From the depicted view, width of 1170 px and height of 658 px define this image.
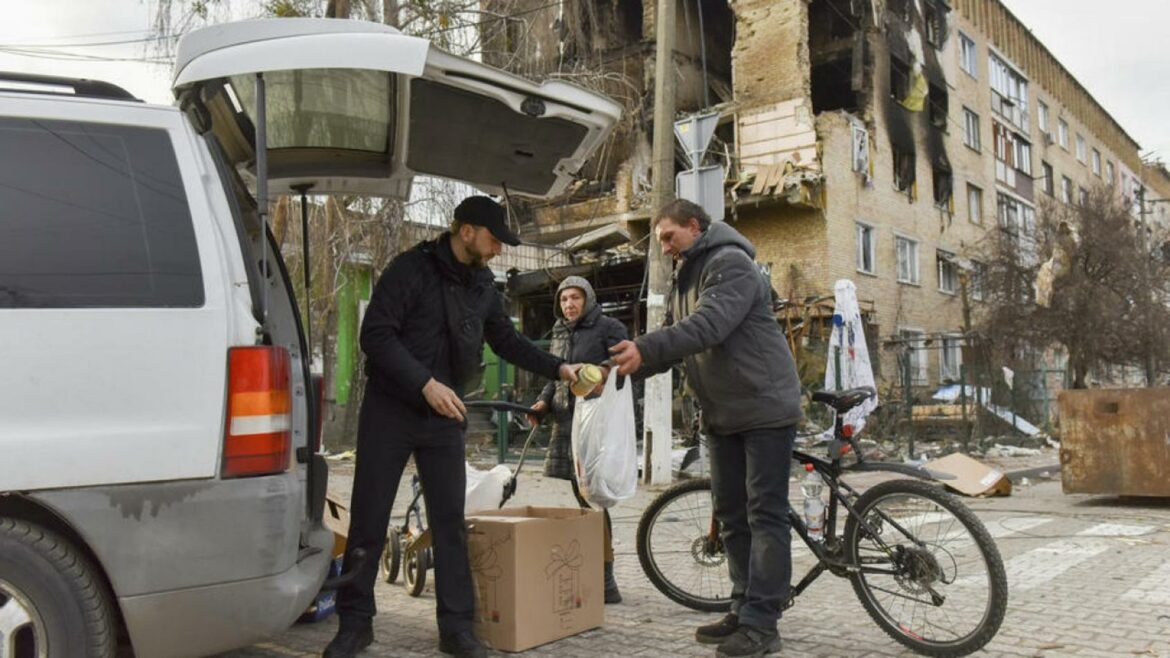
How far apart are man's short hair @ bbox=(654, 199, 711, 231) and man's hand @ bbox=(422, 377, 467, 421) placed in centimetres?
136

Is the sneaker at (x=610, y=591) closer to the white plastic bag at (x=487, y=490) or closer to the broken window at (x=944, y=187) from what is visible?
the white plastic bag at (x=487, y=490)

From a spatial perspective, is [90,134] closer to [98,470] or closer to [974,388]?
[98,470]

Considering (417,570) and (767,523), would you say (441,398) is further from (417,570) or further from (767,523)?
(417,570)

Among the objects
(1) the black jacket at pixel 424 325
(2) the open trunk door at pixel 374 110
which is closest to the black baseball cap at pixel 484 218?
(1) the black jacket at pixel 424 325

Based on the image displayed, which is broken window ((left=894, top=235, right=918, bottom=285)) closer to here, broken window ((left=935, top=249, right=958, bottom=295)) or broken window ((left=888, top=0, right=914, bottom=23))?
broken window ((left=935, top=249, right=958, bottom=295))

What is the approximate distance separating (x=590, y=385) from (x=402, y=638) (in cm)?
154

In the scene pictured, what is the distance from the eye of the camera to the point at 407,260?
13.0 feet

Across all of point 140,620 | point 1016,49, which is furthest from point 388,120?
point 1016,49

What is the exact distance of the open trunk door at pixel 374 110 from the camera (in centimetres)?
309

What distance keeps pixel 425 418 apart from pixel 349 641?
0.96 meters

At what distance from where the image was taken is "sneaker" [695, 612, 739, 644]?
4141mm

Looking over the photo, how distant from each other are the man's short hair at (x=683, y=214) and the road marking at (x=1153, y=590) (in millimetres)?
3226

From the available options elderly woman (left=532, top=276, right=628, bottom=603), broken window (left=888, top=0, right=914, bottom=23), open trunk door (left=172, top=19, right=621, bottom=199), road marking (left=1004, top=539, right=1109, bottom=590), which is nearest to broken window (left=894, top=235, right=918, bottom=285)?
broken window (left=888, top=0, right=914, bottom=23)

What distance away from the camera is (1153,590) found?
5.28 metres
